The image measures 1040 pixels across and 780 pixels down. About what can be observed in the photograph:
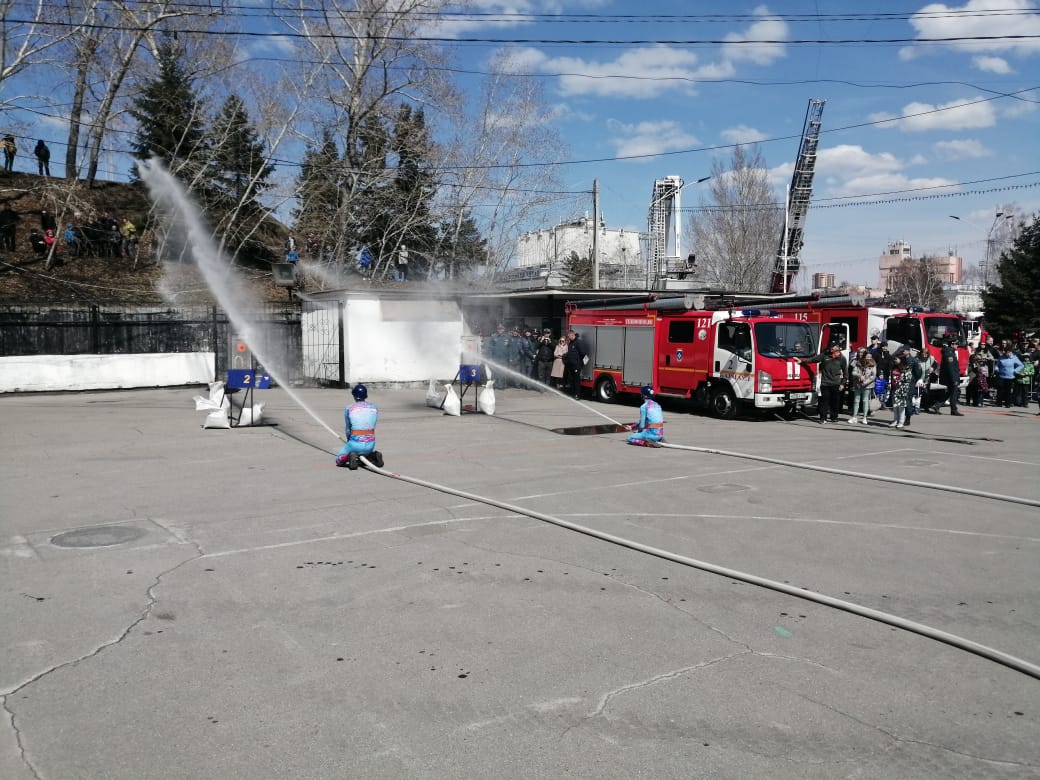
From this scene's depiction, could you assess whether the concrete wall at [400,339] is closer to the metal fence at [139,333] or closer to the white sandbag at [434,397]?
the metal fence at [139,333]

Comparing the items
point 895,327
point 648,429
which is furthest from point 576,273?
point 648,429

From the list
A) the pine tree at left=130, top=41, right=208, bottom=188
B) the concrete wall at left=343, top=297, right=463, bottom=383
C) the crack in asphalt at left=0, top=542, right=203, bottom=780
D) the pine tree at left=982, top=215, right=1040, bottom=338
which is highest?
the pine tree at left=130, top=41, right=208, bottom=188

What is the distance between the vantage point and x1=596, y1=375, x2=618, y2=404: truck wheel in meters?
22.1

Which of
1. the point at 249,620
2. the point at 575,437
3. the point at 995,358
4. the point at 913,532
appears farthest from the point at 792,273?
the point at 249,620

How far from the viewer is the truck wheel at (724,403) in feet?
60.9

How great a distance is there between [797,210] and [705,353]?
4423 cm

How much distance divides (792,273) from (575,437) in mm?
46573

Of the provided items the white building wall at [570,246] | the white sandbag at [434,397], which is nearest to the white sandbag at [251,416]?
the white sandbag at [434,397]

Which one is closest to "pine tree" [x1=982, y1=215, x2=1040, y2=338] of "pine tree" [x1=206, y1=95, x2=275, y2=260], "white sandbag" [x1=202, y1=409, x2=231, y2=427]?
"pine tree" [x1=206, y1=95, x2=275, y2=260]

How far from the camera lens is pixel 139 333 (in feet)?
84.3

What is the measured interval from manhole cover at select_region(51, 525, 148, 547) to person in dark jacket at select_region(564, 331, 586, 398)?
15.5 m

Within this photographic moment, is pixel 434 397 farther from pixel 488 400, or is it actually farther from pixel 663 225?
pixel 663 225

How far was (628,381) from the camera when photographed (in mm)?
21453

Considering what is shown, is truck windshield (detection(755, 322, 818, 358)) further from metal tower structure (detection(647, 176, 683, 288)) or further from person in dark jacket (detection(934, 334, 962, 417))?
metal tower structure (detection(647, 176, 683, 288))
